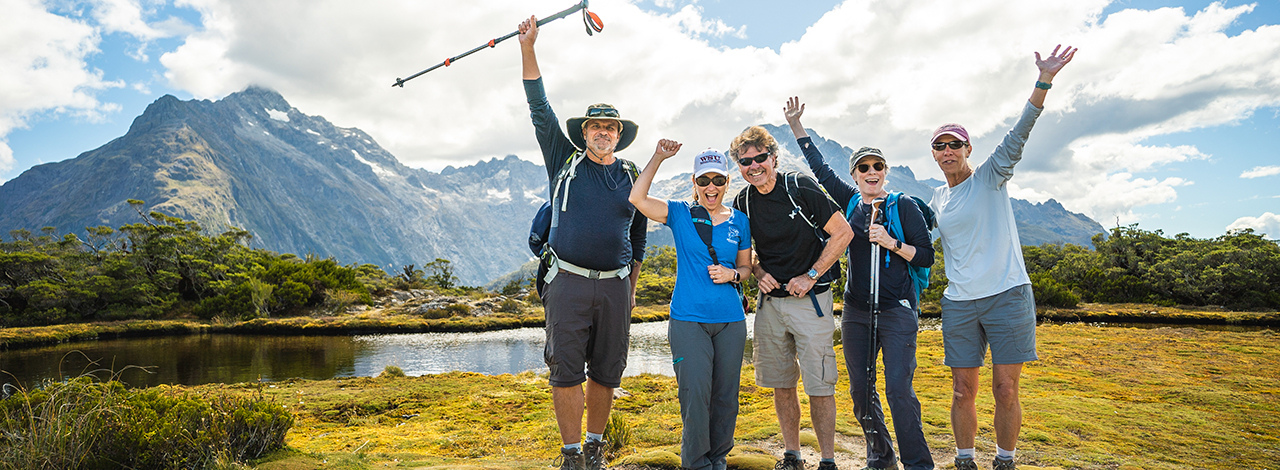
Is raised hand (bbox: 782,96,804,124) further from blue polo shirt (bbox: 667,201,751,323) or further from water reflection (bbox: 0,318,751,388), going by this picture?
water reflection (bbox: 0,318,751,388)

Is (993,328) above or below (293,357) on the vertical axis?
above

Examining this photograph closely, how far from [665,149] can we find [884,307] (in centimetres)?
204

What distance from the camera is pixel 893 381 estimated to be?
4.16 m

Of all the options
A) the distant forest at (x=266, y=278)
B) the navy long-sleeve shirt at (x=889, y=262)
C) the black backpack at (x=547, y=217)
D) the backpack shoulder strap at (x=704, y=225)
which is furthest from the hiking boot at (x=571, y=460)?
the distant forest at (x=266, y=278)

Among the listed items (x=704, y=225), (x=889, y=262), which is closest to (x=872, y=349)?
(x=889, y=262)

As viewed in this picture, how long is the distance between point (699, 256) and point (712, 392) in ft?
3.16

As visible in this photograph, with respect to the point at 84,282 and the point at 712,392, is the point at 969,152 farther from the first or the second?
the point at 84,282

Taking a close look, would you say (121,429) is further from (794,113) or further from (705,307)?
(794,113)

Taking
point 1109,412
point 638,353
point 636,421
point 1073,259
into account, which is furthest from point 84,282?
point 1073,259

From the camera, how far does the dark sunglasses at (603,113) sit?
441 cm

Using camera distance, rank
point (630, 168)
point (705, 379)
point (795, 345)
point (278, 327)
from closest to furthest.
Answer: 1. point (705, 379)
2. point (795, 345)
3. point (630, 168)
4. point (278, 327)

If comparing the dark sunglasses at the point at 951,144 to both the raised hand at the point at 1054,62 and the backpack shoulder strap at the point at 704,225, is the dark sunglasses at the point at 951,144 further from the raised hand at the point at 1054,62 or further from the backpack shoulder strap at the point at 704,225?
the backpack shoulder strap at the point at 704,225

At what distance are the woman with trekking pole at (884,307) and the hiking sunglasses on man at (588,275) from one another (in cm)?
174

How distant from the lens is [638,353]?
81.7ft
